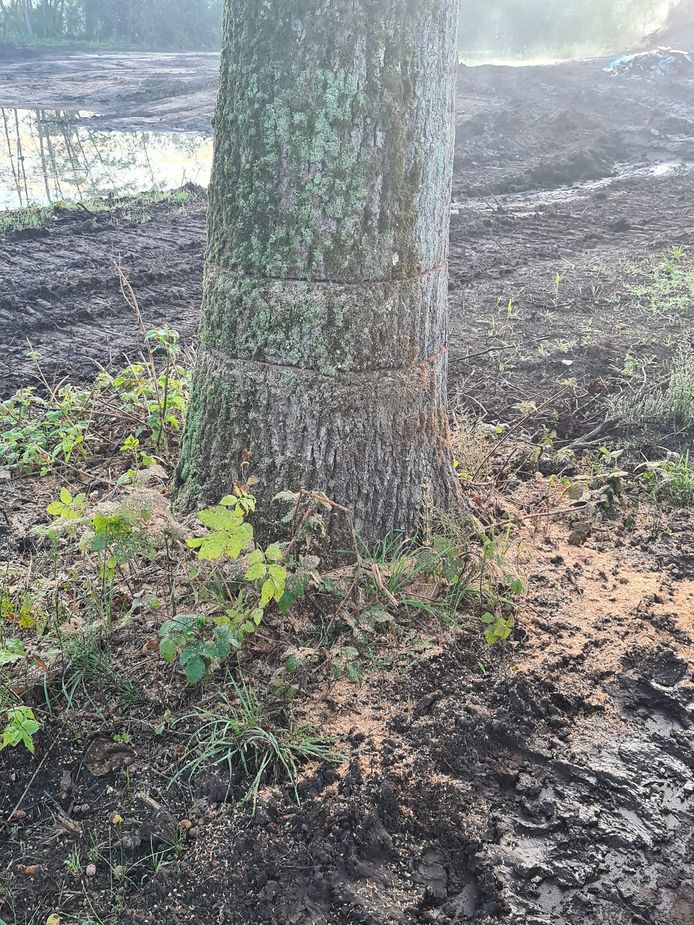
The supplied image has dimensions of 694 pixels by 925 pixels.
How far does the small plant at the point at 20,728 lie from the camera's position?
1.86 m

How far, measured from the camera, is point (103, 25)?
2411 cm

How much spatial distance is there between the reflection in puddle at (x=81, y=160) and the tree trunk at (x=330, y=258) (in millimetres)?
7132

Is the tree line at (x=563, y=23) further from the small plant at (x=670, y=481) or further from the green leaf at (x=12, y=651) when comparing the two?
the green leaf at (x=12, y=651)

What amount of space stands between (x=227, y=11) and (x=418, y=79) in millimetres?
614

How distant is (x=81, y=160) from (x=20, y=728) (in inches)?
434

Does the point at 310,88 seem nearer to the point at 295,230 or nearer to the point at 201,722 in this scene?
the point at 295,230

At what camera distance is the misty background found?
23453 mm

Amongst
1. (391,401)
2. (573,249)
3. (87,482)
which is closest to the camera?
(391,401)

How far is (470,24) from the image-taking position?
25375 millimetres

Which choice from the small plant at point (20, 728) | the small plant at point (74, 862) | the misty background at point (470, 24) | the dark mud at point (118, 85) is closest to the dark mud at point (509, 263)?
the small plant at point (20, 728)

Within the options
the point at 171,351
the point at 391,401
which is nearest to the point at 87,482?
the point at 171,351

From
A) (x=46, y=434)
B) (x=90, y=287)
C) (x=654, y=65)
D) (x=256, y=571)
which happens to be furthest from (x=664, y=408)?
(x=654, y=65)

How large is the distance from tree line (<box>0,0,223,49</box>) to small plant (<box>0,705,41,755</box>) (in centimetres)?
2605

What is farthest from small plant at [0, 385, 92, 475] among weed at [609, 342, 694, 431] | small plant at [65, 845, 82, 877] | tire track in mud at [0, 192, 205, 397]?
weed at [609, 342, 694, 431]
